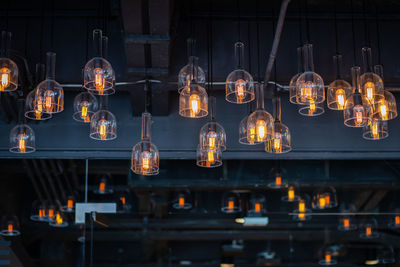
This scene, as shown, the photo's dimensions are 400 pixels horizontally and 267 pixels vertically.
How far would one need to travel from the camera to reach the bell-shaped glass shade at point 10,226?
22.8 ft

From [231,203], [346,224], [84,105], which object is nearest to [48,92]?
[84,105]

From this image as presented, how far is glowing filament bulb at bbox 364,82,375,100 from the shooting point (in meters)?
4.61

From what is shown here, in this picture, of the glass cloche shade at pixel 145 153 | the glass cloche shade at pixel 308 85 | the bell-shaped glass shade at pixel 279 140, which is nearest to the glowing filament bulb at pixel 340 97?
the glass cloche shade at pixel 308 85

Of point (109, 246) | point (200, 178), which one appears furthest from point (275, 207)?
point (109, 246)

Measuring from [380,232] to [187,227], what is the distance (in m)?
2.31

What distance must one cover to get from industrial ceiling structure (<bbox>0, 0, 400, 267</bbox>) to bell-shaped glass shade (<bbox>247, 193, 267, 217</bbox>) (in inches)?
0.5

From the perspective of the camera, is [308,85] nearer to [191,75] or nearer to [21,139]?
[191,75]

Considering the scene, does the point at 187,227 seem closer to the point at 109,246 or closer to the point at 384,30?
the point at 109,246

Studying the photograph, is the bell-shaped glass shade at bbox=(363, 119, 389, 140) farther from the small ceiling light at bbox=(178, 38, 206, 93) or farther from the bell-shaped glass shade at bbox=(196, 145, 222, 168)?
the small ceiling light at bbox=(178, 38, 206, 93)

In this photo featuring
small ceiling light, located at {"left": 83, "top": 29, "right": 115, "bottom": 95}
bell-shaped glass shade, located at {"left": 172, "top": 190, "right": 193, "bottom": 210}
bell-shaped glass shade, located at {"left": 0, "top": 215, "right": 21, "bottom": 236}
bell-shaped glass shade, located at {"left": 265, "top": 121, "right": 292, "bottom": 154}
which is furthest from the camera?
bell-shaped glass shade, located at {"left": 172, "top": 190, "right": 193, "bottom": 210}

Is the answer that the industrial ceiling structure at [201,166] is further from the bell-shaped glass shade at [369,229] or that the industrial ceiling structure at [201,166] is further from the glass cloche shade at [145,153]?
the glass cloche shade at [145,153]

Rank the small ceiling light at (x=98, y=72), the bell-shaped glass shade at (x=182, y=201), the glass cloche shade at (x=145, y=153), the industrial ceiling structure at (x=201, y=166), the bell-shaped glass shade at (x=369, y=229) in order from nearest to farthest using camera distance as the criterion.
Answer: the small ceiling light at (x=98, y=72) → the glass cloche shade at (x=145, y=153) → the industrial ceiling structure at (x=201, y=166) → the bell-shaped glass shade at (x=182, y=201) → the bell-shaped glass shade at (x=369, y=229)

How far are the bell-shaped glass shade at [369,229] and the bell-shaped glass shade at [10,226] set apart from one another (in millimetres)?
4017

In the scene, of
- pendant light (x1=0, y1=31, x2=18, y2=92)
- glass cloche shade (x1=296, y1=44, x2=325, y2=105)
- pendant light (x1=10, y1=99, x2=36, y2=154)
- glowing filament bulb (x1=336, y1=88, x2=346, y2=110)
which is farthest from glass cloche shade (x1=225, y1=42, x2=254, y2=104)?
pendant light (x1=10, y1=99, x2=36, y2=154)
